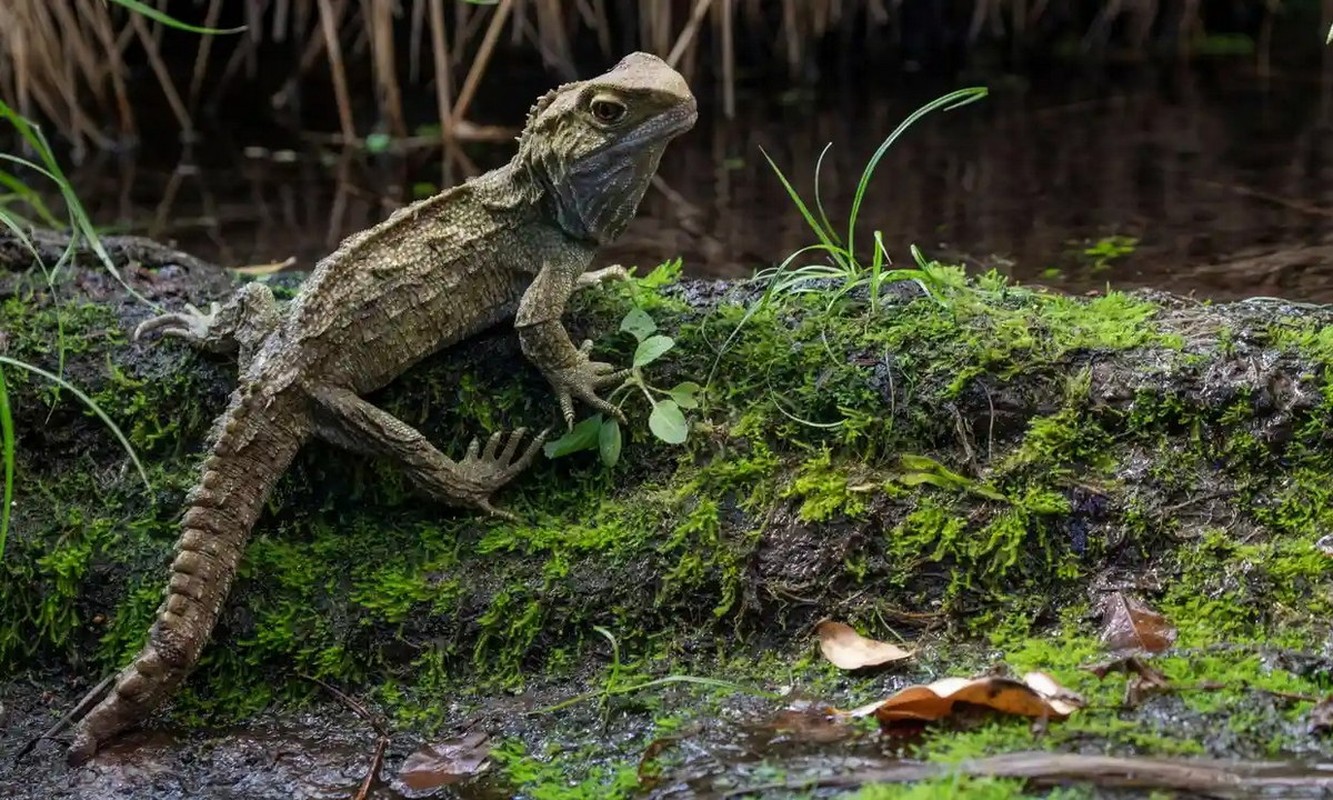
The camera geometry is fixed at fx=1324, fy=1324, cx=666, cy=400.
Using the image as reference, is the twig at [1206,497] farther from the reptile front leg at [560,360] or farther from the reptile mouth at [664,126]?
the reptile mouth at [664,126]

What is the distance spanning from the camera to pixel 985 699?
10.7 ft

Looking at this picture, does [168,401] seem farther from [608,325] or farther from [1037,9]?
[1037,9]

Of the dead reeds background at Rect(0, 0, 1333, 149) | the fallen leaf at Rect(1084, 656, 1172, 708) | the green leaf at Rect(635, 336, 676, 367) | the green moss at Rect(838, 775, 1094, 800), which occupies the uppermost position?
the dead reeds background at Rect(0, 0, 1333, 149)

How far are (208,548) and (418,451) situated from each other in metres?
0.70

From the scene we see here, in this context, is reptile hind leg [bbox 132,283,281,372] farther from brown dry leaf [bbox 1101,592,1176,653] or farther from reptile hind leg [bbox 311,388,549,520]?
brown dry leaf [bbox 1101,592,1176,653]

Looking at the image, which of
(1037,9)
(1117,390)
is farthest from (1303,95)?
(1117,390)

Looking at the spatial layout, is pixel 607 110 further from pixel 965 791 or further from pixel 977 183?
pixel 977 183

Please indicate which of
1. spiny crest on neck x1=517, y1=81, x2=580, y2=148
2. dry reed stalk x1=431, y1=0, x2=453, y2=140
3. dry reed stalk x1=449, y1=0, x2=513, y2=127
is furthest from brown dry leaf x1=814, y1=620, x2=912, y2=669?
dry reed stalk x1=431, y1=0, x2=453, y2=140

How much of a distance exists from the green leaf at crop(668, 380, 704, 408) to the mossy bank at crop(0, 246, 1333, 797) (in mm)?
54

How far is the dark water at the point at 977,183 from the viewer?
7035 millimetres

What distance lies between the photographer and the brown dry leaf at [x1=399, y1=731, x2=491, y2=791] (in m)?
3.63

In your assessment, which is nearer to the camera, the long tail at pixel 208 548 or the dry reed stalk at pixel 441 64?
the long tail at pixel 208 548

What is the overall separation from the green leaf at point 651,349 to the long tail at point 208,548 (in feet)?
3.62

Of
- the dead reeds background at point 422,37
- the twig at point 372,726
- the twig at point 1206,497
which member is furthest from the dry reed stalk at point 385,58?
the twig at point 1206,497
